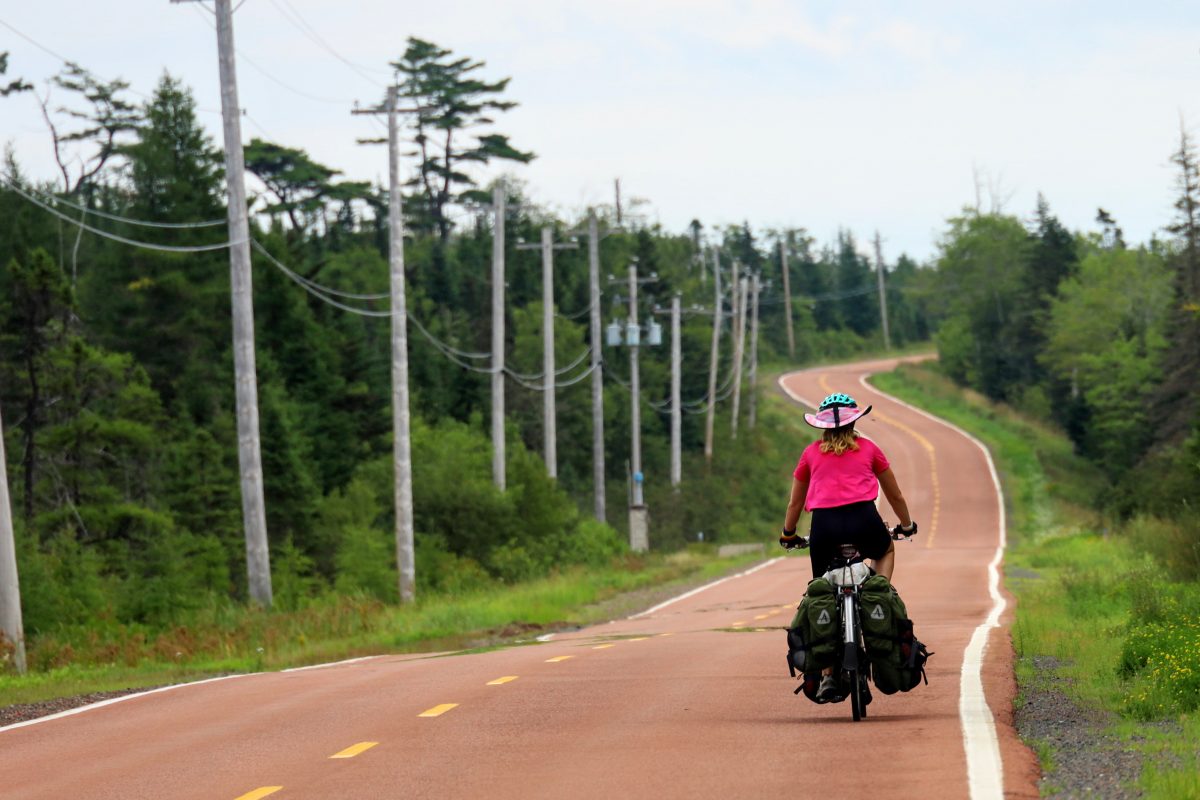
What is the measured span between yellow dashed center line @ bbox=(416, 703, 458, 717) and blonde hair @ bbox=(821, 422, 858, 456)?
3560 mm

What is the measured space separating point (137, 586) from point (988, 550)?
2761cm

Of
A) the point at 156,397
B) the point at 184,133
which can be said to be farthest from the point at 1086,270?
the point at 156,397

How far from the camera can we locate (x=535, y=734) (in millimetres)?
11594

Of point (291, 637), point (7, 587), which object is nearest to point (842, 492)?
point (7, 587)

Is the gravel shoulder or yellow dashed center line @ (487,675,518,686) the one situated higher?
yellow dashed center line @ (487,675,518,686)

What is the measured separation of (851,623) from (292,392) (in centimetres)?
5879

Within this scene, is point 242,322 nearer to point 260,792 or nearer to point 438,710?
point 438,710

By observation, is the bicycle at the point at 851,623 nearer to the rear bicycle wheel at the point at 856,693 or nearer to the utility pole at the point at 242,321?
the rear bicycle wheel at the point at 856,693

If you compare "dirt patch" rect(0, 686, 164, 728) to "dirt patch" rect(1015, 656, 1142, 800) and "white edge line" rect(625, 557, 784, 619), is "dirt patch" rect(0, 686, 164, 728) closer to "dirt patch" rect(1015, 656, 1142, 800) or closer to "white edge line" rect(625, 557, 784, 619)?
"dirt patch" rect(1015, 656, 1142, 800)

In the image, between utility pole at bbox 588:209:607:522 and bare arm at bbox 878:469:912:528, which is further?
utility pole at bbox 588:209:607:522

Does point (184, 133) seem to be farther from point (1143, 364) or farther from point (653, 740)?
point (653, 740)

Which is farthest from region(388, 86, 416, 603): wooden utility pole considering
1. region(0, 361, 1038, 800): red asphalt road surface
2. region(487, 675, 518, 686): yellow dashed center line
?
region(487, 675, 518, 686): yellow dashed center line

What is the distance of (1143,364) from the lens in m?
92.5

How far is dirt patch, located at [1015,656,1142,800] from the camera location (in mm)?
8750
